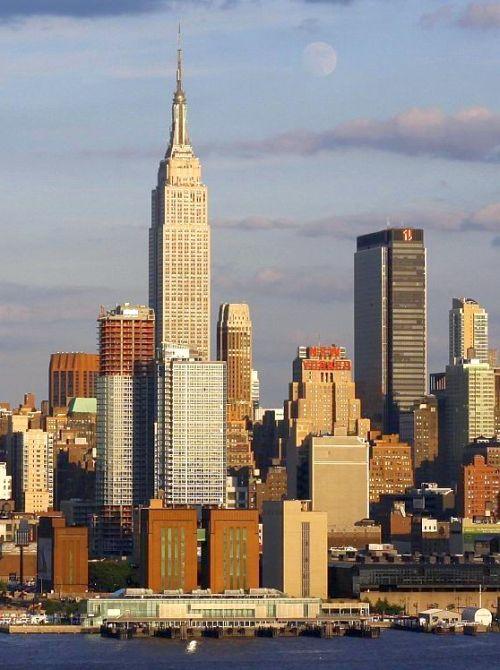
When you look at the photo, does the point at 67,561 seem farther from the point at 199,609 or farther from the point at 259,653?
the point at 259,653

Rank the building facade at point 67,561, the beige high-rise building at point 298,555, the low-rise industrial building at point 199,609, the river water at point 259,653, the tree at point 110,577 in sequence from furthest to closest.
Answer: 1. the building facade at point 67,561
2. the tree at point 110,577
3. the beige high-rise building at point 298,555
4. the low-rise industrial building at point 199,609
5. the river water at point 259,653

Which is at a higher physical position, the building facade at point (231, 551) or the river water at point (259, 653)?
the building facade at point (231, 551)

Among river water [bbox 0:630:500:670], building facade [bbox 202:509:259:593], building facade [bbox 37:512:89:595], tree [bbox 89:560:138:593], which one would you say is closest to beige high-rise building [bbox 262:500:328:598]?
building facade [bbox 202:509:259:593]

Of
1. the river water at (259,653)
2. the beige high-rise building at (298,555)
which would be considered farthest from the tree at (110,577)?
the river water at (259,653)

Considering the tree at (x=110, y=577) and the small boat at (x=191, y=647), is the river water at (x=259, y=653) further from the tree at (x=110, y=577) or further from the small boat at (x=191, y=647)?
the tree at (x=110, y=577)

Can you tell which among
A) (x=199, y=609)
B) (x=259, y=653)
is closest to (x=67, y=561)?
(x=199, y=609)

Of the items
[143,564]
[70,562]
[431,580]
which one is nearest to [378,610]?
[431,580]
